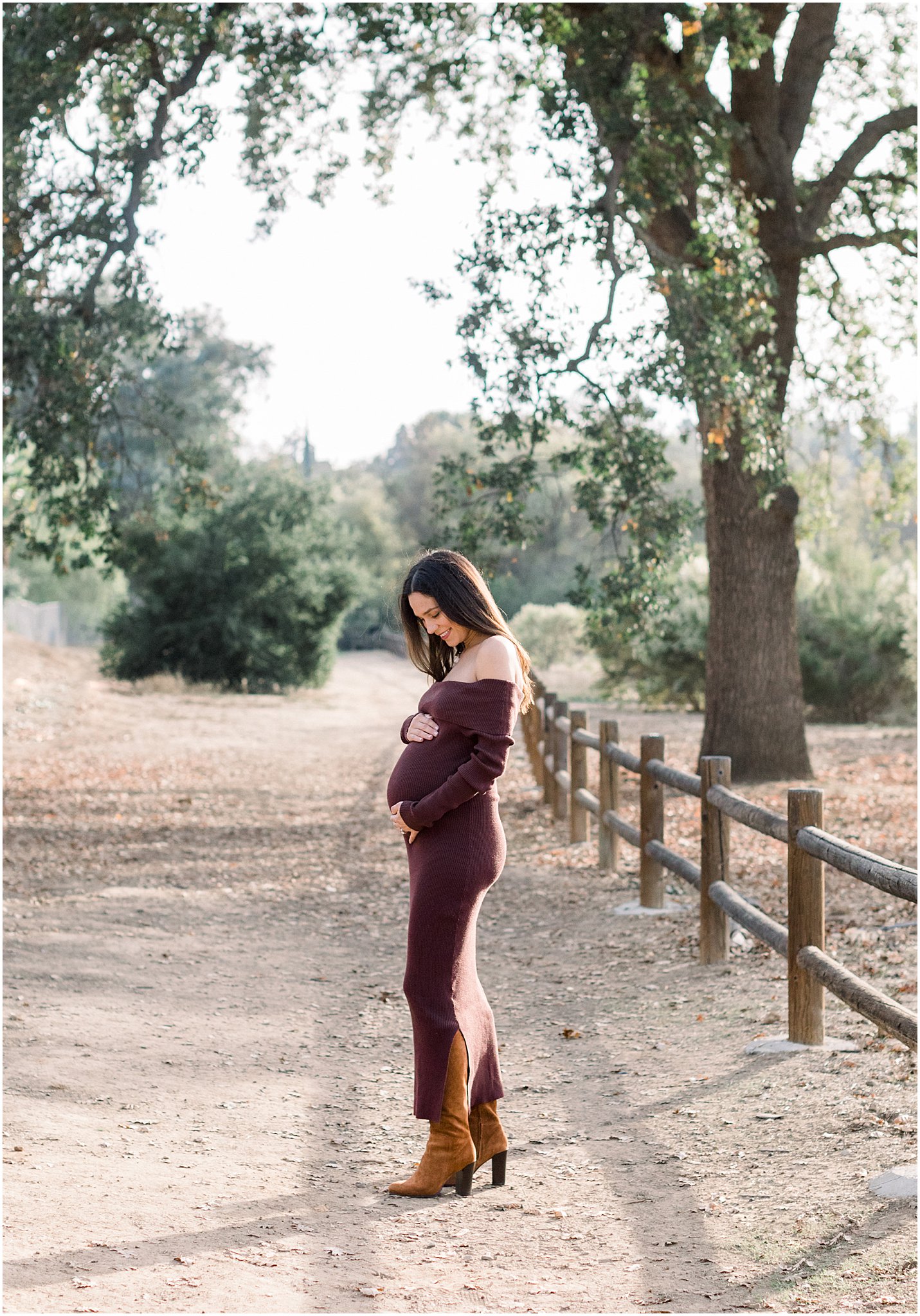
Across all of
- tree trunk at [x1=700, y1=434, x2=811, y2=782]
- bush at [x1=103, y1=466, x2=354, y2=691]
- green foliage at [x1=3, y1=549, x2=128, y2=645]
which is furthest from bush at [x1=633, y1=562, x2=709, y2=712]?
green foliage at [x1=3, y1=549, x2=128, y2=645]

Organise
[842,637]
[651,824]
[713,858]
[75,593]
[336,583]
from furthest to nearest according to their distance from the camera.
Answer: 1. [75,593]
2. [336,583]
3. [842,637]
4. [651,824]
5. [713,858]

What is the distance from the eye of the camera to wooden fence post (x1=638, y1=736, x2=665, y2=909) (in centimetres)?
843

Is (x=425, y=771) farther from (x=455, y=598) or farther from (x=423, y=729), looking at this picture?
(x=455, y=598)

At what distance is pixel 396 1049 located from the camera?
6168 millimetres

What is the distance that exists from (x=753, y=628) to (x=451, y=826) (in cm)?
1058

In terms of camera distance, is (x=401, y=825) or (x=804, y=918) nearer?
(x=401, y=825)

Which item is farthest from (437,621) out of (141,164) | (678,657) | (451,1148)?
(678,657)

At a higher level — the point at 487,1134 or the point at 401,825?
the point at 401,825

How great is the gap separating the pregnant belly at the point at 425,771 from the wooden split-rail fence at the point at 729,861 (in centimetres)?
164

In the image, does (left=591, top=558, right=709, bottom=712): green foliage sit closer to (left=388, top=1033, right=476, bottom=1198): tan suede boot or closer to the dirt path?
the dirt path

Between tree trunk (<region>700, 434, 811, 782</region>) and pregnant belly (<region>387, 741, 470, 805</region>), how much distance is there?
10.3 metres

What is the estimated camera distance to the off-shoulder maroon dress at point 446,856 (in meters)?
4.07

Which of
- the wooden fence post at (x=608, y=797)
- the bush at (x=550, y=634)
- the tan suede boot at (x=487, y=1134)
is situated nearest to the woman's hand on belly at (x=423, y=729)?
the tan suede boot at (x=487, y=1134)

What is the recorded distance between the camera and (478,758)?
4.02 metres
